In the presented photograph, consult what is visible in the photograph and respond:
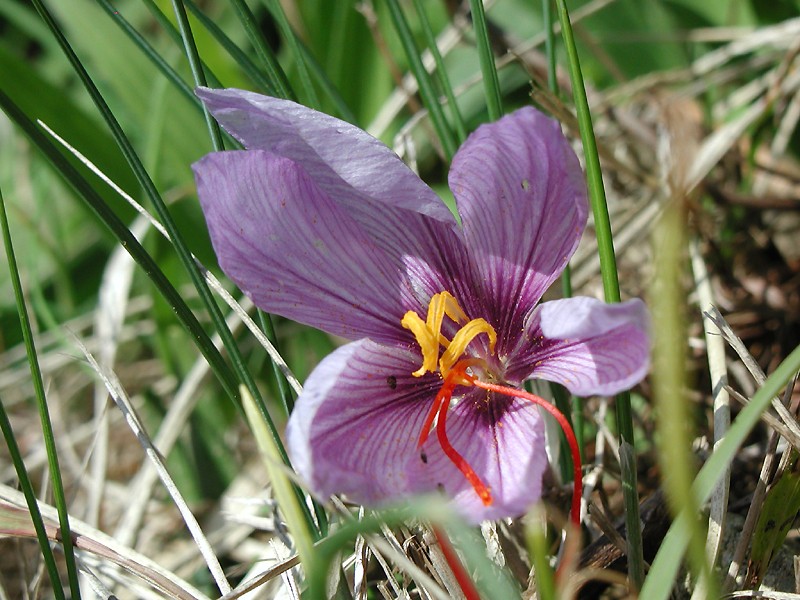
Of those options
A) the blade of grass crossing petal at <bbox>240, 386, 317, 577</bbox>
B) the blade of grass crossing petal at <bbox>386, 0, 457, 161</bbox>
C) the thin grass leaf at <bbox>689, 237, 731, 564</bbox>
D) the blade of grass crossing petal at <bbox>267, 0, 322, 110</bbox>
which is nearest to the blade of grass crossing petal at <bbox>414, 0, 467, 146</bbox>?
the blade of grass crossing petal at <bbox>386, 0, 457, 161</bbox>

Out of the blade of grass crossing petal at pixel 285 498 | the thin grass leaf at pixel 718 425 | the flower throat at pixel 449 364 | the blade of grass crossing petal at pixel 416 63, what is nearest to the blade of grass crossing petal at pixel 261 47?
the blade of grass crossing petal at pixel 416 63

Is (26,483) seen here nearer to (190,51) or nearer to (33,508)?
(33,508)

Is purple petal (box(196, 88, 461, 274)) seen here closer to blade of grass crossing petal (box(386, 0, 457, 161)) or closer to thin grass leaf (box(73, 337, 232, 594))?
blade of grass crossing petal (box(386, 0, 457, 161))

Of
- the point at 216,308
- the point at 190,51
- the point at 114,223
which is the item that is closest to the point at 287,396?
the point at 216,308

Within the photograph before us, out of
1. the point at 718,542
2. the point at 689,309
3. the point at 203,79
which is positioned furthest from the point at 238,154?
the point at 689,309

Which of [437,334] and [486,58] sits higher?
[486,58]
